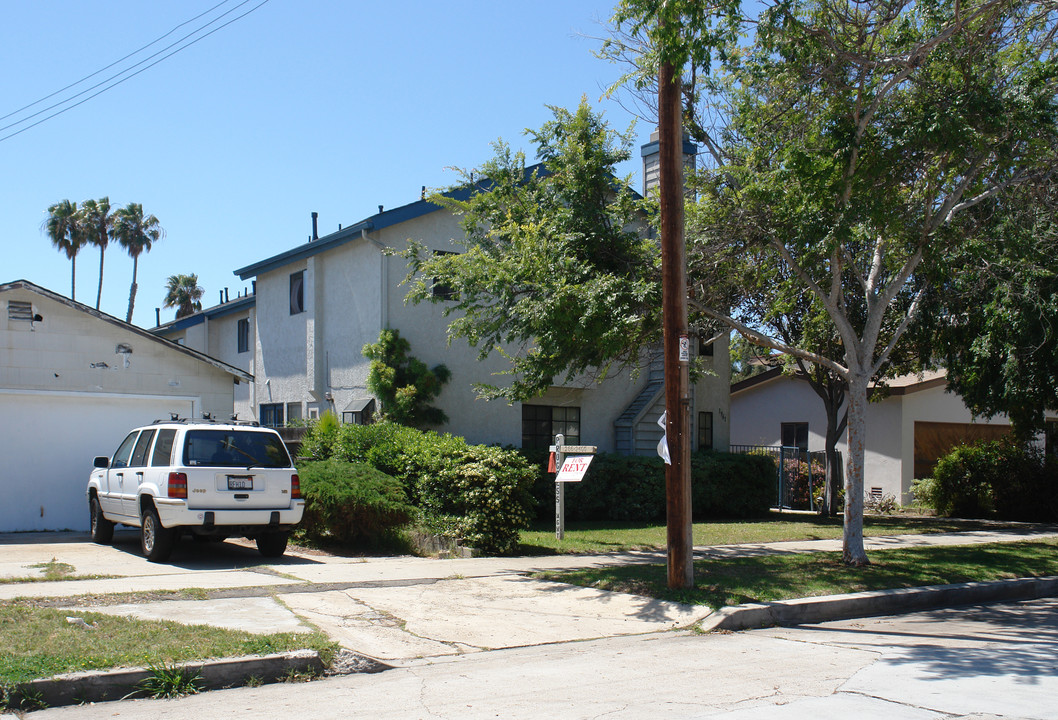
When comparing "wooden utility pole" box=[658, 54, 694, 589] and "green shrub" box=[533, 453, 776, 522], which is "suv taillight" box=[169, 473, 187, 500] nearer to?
"wooden utility pole" box=[658, 54, 694, 589]

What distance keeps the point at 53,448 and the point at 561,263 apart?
934 centimetres

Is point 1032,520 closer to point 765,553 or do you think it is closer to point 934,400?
point 934,400

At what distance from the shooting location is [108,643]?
6770mm

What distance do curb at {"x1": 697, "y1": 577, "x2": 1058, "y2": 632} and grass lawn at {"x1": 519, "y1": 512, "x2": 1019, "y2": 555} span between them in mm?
4724

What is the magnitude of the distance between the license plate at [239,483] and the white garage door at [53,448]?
512 cm

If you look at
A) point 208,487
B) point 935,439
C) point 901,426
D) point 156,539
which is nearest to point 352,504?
point 208,487

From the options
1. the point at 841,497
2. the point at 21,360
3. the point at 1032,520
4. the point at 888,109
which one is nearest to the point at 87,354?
the point at 21,360

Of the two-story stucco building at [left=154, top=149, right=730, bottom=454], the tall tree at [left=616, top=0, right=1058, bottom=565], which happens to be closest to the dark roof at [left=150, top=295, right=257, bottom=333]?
the two-story stucco building at [left=154, top=149, right=730, bottom=454]

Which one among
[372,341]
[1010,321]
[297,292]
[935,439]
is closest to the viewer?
[1010,321]

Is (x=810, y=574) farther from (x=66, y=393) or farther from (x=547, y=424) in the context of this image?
(x=66, y=393)

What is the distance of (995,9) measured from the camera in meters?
11.0

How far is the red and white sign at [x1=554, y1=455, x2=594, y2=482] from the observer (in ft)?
48.3

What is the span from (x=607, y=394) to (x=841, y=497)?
8070mm

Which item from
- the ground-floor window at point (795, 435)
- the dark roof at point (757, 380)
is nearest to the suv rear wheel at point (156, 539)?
the dark roof at point (757, 380)
